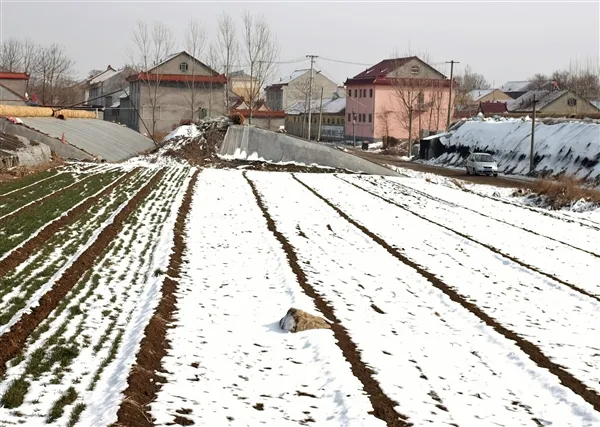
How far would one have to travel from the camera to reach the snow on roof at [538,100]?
88.3m

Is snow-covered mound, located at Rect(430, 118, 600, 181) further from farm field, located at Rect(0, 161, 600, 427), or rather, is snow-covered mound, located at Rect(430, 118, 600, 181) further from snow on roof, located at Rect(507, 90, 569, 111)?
snow on roof, located at Rect(507, 90, 569, 111)

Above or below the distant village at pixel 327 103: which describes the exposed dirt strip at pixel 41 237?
below

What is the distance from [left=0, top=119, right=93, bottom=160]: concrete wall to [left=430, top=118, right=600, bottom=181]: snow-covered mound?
26.3 meters

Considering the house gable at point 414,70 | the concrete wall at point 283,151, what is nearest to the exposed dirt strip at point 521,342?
the concrete wall at point 283,151

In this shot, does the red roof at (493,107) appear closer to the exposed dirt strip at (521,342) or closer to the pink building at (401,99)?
the pink building at (401,99)

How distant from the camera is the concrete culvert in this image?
9906 millimetres

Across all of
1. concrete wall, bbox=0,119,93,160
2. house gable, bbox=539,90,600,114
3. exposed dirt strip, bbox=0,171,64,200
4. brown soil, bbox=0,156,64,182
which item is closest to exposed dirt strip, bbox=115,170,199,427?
exposed dirt strip, bbox=0,171,64,200

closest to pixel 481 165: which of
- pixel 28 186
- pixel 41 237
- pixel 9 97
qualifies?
pixel 28 186

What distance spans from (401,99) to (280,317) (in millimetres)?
74976

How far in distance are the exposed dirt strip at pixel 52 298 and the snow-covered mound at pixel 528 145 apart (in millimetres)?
30540

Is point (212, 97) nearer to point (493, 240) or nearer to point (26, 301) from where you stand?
point (493, 240)

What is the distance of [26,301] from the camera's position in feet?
33.0

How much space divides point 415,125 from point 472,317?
74.7 meters

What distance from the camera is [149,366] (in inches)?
320
